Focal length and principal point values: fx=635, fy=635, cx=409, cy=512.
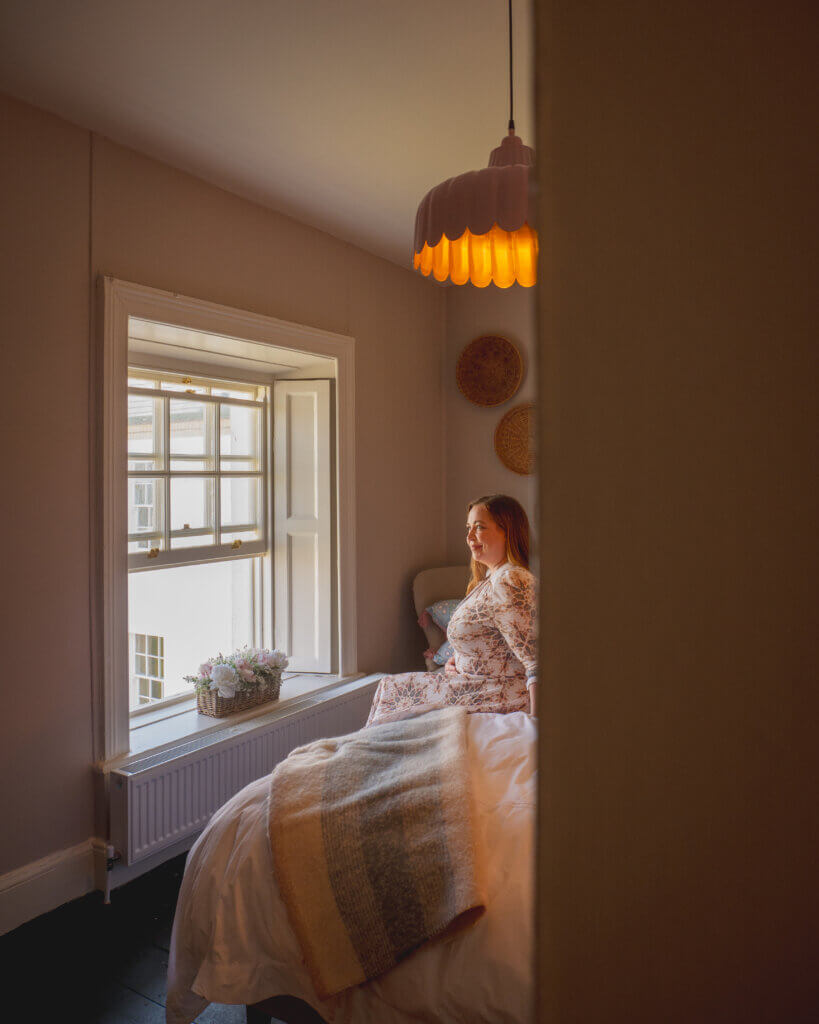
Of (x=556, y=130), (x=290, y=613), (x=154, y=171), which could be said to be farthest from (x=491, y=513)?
(x=556, y=130)

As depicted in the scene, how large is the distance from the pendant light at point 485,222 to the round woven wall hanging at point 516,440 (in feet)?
7.46

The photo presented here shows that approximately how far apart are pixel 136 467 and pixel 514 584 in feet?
5.97

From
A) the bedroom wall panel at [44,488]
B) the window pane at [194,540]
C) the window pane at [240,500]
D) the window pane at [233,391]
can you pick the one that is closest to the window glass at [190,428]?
the window pane at [233,391]

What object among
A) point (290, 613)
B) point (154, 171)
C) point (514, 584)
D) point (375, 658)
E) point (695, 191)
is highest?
point (154, 171)

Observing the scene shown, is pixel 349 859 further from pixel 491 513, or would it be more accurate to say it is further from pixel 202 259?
pixel 202 259

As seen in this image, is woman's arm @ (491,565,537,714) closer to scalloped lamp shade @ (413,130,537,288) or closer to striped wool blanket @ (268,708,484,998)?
striped wool blanket @ (268,708,484,998)

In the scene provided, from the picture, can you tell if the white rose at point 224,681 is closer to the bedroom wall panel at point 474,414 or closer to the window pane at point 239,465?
the window pane at point 239,465

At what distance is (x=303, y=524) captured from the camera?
3.61 metres

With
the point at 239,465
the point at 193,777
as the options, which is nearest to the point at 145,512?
the point at 239,465

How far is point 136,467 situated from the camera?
116 inches

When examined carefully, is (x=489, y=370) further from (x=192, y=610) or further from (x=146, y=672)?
(x=146, y=672)

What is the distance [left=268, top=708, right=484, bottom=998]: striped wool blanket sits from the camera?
1.29 meters

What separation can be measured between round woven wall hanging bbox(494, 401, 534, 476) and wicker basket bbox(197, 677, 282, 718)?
2.08m

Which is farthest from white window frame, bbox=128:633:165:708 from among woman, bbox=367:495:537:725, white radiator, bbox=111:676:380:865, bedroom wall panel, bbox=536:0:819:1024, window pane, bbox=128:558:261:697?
bedroom wall panel, bbox=536:0:819:1024
